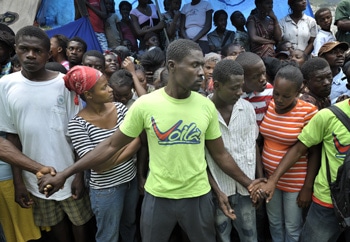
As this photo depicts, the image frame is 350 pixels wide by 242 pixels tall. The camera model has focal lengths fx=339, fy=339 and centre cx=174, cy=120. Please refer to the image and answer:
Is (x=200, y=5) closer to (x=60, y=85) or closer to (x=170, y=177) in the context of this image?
(x=60, y=85)

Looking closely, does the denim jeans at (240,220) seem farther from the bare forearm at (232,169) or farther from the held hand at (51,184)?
the held hand at (51,184)

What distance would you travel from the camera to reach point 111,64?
13.3 ft

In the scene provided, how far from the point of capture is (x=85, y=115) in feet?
8.11

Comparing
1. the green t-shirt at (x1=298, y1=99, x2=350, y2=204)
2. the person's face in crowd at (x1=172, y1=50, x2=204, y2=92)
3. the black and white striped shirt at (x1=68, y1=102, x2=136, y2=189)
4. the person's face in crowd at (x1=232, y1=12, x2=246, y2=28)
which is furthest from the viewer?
the person's face in crowd at (x1=232, y1=12, x2=246, y2=28)

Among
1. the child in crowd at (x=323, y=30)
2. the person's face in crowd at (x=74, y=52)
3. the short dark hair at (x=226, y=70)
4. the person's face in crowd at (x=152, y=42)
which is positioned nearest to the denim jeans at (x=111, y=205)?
the short dark hair at (x=226, y=70)

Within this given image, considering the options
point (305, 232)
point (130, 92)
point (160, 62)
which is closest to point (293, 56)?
point (160, 62)

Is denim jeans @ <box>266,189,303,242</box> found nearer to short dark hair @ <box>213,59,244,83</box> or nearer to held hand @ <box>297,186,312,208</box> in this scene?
held hand @ <box>297,186,312,208</box>

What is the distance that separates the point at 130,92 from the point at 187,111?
1.24 m

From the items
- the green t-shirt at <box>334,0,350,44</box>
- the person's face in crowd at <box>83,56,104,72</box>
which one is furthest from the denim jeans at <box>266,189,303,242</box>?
the green t-shirt at <box>334,0,350,44</box>

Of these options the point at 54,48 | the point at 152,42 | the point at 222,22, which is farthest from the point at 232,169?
the point at 222,22

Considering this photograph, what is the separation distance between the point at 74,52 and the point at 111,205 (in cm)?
244

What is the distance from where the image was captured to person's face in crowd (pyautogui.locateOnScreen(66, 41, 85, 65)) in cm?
425

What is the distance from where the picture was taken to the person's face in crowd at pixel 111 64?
13.1 ft

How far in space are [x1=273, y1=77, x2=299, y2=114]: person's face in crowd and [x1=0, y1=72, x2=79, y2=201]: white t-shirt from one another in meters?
1.52
